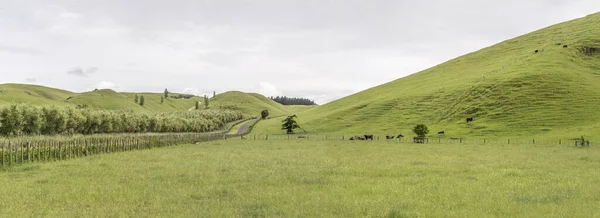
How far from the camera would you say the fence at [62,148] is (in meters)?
33.2

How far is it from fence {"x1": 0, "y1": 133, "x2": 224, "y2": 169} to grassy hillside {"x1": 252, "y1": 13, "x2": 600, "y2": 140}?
6538 centimetres

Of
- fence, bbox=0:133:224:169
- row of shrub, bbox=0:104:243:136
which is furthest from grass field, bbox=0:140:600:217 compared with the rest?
row of shrub, bbox=0:104:243:136

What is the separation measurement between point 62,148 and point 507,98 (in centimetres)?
10851

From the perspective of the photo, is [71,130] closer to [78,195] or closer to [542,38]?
[78,195]

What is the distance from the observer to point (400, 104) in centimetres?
14275

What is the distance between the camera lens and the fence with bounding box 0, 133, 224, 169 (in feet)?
109

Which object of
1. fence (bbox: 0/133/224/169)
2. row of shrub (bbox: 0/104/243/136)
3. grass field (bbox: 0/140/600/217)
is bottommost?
grass field (bbox: 0/140/600/217)

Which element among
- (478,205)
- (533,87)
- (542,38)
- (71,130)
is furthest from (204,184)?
(542,38)

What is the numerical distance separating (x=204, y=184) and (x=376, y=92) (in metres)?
170

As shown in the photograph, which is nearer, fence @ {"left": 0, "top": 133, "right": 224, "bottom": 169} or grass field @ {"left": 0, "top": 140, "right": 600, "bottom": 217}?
grass field @ {"left": 0, "top": 140, "right": 600, "bottom": 217}

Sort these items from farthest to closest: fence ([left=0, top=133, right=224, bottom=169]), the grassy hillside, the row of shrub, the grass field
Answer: the grassy hillside
the row of shrub
fence ([left=0, top=133, right=224, bottom=169])
the grass field


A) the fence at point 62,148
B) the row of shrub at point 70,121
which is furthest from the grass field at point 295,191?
the row of shrub at point 70,121

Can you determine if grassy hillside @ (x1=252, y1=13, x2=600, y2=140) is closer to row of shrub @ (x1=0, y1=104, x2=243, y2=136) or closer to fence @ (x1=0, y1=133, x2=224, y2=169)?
row of shrub @ (x1=0, y1=104, x2=243, y2=136)

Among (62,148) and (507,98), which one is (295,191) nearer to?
(62,148)
